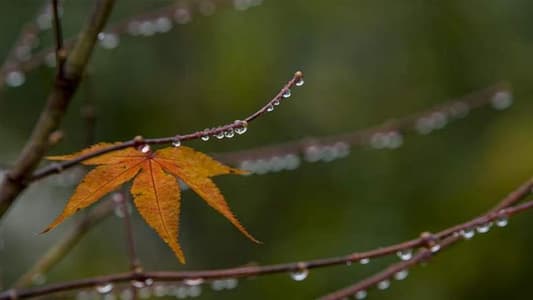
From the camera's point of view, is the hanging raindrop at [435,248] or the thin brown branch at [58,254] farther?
the thin brown branch at [58,254]

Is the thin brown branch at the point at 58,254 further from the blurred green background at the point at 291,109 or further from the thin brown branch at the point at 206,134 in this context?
the blurred green background at the point at 291,109

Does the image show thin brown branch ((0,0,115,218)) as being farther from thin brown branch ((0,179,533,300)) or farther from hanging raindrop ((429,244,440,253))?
hanging raindrop ((429,244,440,253))

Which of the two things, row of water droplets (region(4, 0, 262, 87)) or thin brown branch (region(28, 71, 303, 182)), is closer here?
thin brown branch (region(28, 71, 303, 182))

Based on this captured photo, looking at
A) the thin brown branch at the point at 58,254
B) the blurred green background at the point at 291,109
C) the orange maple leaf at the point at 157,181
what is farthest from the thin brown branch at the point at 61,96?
the blurred green background at the point at 291,109

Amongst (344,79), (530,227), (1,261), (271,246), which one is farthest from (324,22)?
(1,261)

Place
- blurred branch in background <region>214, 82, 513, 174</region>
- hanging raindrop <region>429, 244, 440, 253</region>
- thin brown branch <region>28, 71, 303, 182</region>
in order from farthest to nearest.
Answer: blurred branch in background <region>214, 82, 513, 174</region>, hanging raindrop <region>429, 244, 440, 253</region>, thin brown branch <region>28, 71, 303, 182</region>

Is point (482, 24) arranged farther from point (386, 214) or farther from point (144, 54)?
point (144, 54)

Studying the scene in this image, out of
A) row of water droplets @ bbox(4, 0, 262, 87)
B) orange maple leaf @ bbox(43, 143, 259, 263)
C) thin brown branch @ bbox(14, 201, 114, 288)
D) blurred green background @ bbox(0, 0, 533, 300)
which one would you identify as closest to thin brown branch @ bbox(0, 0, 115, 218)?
orange maple leaf @ bbox(43, 143, 259, 263)

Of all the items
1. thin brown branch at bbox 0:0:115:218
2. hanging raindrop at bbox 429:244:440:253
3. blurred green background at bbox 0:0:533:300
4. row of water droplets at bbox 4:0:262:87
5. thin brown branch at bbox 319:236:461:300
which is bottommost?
hanging raindrop at bbox 429:244:440:253
